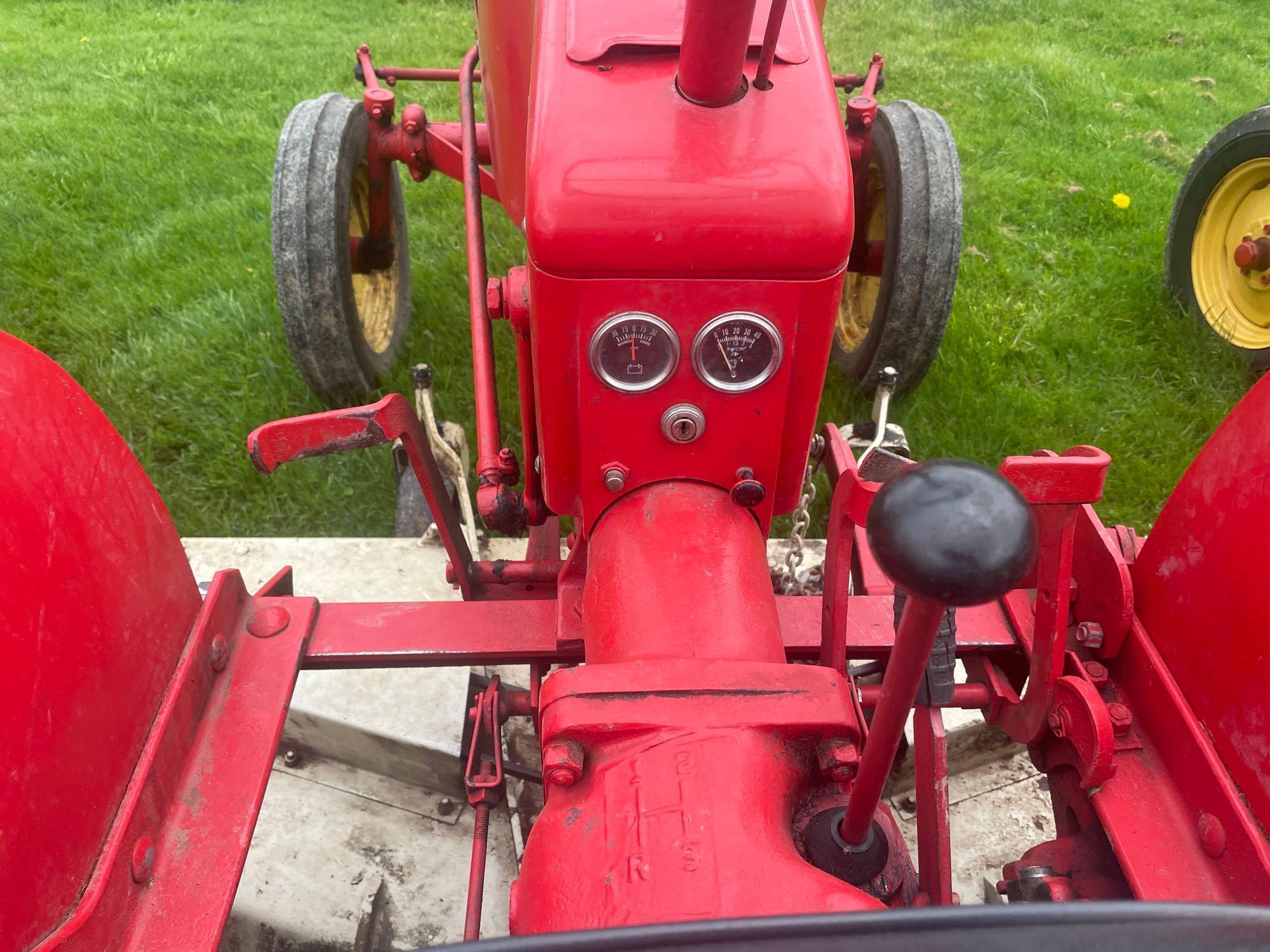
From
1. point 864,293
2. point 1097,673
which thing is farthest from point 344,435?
point 864,293

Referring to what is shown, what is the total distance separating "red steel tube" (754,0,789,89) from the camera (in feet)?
3.60

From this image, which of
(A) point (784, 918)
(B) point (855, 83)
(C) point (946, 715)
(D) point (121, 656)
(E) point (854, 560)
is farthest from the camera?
(B) point (855, 83)

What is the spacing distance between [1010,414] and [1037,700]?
1783 mm

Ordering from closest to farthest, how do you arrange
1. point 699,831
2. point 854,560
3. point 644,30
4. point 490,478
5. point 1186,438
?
point 699,831, point 644,30, point 490,478, point 854,560, point 1186,438

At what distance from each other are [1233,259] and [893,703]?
3028 mm

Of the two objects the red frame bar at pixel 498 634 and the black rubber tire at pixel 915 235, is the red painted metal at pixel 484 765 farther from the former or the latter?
the black rubber tire at pixel 915 235

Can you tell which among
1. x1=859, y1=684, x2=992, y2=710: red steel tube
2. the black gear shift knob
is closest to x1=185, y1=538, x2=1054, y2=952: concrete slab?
x1=859, y1=684, x2=992, y2=710: red steel tube

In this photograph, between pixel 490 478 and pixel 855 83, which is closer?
pixel 490 478

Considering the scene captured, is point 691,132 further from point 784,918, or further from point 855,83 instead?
point 855,83

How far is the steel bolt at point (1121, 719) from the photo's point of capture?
1.25 metres

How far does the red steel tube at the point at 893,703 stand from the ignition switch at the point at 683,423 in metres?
0.53

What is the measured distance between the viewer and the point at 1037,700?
4.28 ft

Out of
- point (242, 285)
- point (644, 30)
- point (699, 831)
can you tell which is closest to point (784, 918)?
point (699, 831)

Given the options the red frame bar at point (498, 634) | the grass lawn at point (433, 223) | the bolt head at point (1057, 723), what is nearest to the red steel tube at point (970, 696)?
the red frame bar at point (498, 634)
